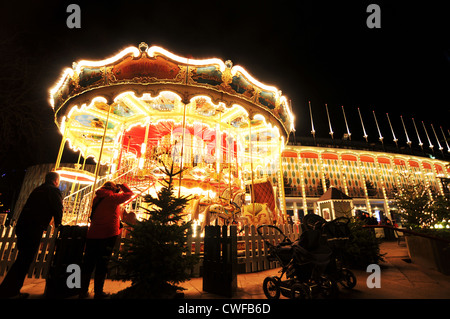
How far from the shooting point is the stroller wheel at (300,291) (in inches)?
102

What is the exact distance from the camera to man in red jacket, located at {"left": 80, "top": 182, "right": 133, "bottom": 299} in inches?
118

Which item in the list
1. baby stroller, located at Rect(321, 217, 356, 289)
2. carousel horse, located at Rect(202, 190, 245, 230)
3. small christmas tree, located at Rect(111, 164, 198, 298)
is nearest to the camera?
small christmas tree, located at Rect(111, 164, 198, 298)

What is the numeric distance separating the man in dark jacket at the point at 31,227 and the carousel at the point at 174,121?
1.72 meters

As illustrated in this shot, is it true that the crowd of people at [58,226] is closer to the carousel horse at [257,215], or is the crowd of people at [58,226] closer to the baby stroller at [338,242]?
the baby stroller at [338,242]

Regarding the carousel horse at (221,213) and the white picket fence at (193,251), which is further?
the carousel horse at (221,213)

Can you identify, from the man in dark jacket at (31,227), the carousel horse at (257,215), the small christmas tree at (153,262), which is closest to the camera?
the small christmas tree at (153,262)

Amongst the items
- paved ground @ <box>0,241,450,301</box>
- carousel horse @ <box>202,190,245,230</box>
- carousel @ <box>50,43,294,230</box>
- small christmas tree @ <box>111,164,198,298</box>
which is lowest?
paved ground @ <box>0,241,450,301</box>

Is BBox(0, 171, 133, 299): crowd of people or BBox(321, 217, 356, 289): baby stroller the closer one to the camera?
BBox(0, 171, 133, 299): crowd of people

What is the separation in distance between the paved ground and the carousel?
2044mm

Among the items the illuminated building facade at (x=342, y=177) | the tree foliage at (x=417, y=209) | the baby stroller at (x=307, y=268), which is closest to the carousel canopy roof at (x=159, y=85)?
the baby stroller at (x=307, y=268)

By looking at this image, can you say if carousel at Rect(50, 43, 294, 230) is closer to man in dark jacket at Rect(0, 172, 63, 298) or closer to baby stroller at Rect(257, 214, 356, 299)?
man in dark jacket at Rect(0, 172, 63, 298)

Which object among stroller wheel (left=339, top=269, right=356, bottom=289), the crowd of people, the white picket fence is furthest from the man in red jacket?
stroller wheel (left=339, top=269, right=356, bottom=289)
